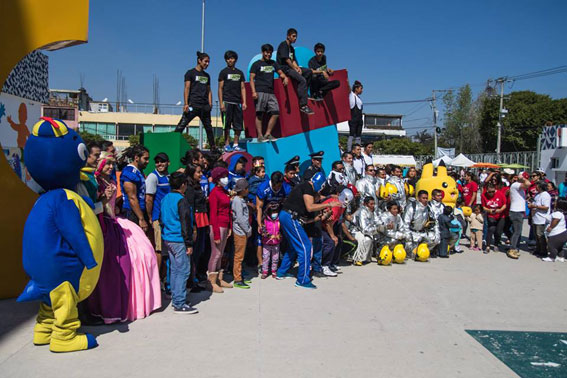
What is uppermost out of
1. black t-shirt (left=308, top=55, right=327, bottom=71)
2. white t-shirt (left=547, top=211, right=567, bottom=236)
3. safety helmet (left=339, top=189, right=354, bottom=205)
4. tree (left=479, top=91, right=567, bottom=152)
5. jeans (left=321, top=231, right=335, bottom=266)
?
tree (left=479, top=91, right=567, bottom=152)

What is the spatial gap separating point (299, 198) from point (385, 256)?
2556 mm

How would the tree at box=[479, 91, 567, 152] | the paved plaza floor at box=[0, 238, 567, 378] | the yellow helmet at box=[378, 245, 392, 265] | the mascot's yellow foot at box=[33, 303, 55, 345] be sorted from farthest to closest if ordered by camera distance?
the tree at box=[479, 91, 567, 152]
the yellow helmet at box=[378, 245, 392, 265]
the mascot's yellow foot at box=[33, 303, 55, 345]
the paved plaza floor at box=[0, 238, 567, 378]

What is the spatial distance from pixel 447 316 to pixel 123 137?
57.4 meters

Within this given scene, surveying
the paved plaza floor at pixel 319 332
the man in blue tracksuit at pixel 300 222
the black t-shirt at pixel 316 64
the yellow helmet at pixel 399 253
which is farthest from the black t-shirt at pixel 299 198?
the black t-shirt at pixel 316 64

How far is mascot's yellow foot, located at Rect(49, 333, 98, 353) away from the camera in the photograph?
3.83 metres

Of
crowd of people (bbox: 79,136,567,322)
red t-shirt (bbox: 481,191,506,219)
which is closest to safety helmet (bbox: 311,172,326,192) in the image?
crowd of people (bbox: 79,136,567,322)

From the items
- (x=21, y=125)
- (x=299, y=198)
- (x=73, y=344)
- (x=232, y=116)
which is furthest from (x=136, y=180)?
(x=232, y=116)

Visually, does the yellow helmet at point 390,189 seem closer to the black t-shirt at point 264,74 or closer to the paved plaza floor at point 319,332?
the paved plaza floor at point 319,332

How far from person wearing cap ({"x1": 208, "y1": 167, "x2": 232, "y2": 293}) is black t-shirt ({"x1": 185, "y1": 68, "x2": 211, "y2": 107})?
3032 mm

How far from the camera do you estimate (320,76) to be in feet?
29.7

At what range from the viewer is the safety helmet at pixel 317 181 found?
6.65 meters

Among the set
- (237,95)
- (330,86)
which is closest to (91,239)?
(237,95)

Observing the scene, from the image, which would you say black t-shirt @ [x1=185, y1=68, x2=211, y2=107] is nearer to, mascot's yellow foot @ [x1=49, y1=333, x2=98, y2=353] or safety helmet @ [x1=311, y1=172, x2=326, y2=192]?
safety helmet @ [x1=311, y1=172, x2=326, y2=192]

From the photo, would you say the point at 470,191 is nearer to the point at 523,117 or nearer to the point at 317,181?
the point at 317,181
